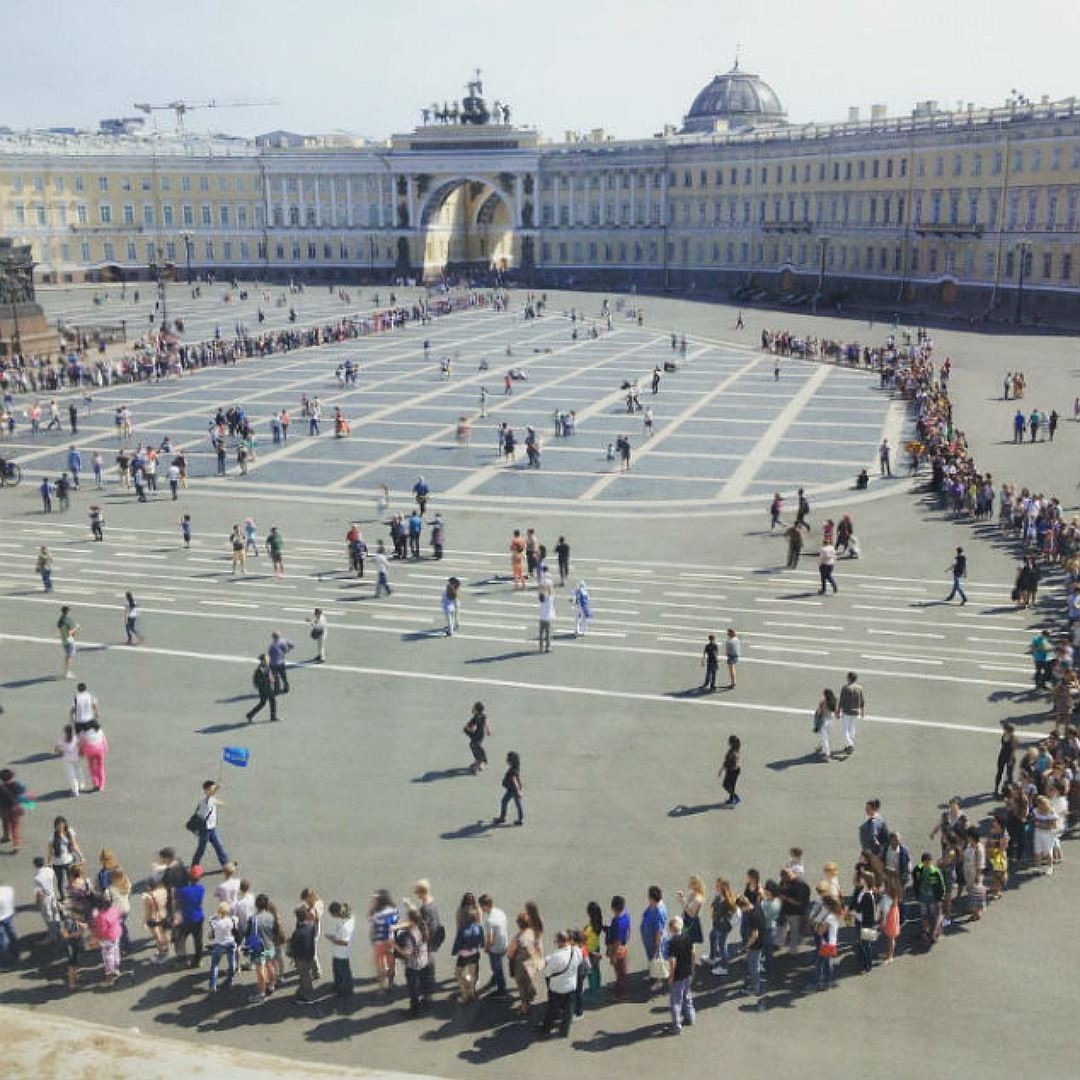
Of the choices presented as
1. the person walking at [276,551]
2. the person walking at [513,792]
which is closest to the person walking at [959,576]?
the person walking at [513,792]

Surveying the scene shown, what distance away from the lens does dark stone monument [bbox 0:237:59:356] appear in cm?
6706

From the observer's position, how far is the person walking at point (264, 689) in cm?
2041

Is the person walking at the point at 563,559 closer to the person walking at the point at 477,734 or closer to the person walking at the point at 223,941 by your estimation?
the person walking at the point at 477,734

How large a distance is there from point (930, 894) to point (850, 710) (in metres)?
5.23

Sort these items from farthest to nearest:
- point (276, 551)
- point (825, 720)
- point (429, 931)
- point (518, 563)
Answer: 1. point (276, 551)
2. point (518, 563)
3. point (825, 720)
4. point (429, 931)

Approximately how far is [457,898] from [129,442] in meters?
35.9

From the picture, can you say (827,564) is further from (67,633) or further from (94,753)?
(94,753)

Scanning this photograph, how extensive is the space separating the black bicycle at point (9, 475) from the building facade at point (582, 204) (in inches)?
2407

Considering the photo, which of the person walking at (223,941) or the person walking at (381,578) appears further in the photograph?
the person walking at (381,578)

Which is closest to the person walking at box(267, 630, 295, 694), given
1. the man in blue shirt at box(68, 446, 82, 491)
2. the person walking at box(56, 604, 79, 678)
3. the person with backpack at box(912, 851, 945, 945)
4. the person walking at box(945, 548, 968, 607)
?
the person walking at box(56, 604, 79, 678)

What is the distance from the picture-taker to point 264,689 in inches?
809

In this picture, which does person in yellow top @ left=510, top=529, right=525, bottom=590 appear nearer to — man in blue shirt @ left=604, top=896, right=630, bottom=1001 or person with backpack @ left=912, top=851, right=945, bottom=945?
person with backpack @ left=912, top=851, right=945, bottom=945

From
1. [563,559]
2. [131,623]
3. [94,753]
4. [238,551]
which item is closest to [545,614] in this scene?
[563,559]

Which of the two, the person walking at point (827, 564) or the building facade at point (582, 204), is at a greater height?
the building facade at point (582, 204)
